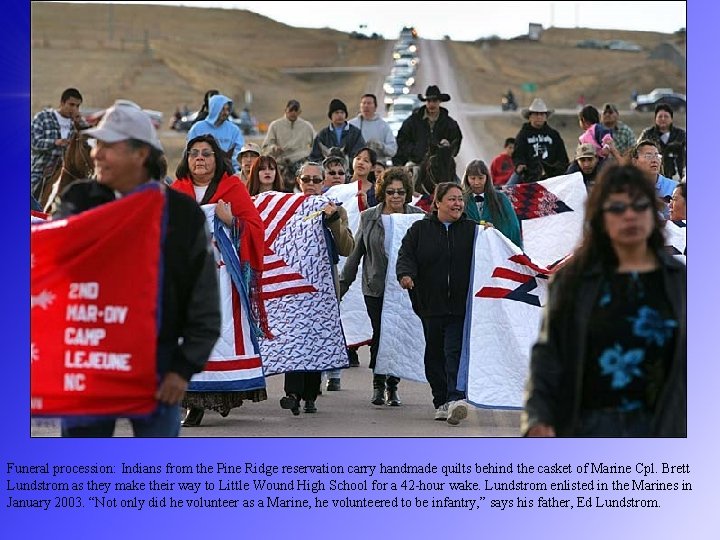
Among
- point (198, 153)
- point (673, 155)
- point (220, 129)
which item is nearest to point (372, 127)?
point (220, 129)

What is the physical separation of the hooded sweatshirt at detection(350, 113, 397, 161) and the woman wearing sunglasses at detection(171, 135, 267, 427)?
588cm

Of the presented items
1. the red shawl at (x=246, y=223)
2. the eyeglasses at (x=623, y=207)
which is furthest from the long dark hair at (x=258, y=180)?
the eyeglasses at (x=623, y=207)

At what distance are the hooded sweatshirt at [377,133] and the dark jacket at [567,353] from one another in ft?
32.7

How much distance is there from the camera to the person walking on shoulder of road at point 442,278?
9609 mm

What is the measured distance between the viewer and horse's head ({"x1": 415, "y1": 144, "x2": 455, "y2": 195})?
1317 centimetres

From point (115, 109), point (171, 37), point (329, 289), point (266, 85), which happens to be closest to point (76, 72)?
point (266, 85)

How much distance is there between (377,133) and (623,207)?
10313 millimetres

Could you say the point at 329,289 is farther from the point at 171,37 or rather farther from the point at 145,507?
the point at 171,37

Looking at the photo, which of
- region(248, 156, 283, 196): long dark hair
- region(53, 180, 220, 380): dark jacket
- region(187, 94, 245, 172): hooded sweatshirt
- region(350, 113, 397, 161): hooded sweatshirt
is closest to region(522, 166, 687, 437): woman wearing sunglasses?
region(53, 180, 220, 380): dark jacket

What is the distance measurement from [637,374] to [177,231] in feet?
5.36

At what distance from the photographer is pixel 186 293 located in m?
5.78

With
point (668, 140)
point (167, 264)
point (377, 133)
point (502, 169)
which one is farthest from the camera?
point (502, 169)

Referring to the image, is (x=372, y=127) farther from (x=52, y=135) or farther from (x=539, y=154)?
(x=52, y=135)

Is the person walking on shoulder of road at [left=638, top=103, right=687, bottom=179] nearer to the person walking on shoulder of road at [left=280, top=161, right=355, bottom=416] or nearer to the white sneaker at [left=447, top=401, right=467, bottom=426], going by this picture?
the person walking on shoulder of road at [left=280, top=161, right=355, bottom=416]
